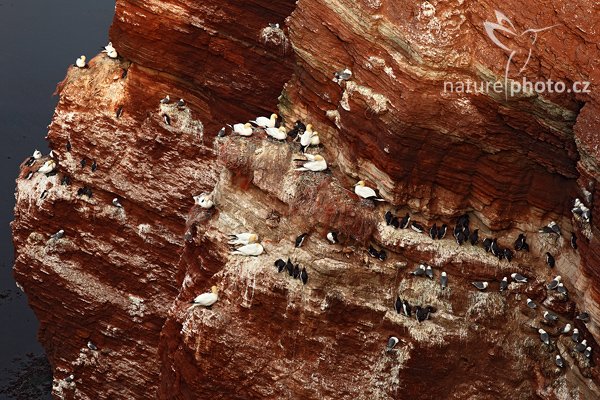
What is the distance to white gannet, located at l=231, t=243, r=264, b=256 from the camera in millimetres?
23500

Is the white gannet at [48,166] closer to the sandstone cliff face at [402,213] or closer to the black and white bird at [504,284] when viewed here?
the sandstone cliff face at [402,213]

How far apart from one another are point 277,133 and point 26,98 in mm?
21805

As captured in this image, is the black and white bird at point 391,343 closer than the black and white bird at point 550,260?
Yes

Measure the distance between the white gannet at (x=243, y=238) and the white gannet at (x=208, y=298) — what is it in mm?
1009

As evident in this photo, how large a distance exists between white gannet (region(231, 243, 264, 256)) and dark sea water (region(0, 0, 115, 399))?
13.4m

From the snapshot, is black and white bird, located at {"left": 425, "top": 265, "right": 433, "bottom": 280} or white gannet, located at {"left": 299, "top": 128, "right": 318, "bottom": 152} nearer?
black and white bird, located at {"left": 425, "top": 265, "right": 433, "bottom": 280}

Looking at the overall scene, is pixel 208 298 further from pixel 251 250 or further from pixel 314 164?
pixel 314 164

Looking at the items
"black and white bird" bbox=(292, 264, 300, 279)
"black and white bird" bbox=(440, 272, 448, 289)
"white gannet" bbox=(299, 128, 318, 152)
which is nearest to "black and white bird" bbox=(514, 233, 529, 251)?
"black and white bird" bbox=(440, 272, 448, 289)

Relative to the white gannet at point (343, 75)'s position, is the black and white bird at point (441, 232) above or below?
below

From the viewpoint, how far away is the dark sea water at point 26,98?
3553cm

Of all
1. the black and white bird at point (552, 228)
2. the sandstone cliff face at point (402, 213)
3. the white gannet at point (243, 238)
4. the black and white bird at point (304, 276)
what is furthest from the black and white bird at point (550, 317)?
the white gannet at point (243, 238)

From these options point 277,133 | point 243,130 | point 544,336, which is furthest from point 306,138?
point 544,336

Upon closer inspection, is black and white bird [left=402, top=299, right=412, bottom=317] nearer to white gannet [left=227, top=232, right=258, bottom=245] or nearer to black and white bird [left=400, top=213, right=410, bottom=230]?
black and white bird [left=400, top=213, right=410, bottom=230]

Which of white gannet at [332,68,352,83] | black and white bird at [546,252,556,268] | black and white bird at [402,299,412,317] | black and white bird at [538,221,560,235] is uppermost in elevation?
white gannet at [332,68,352,83]
